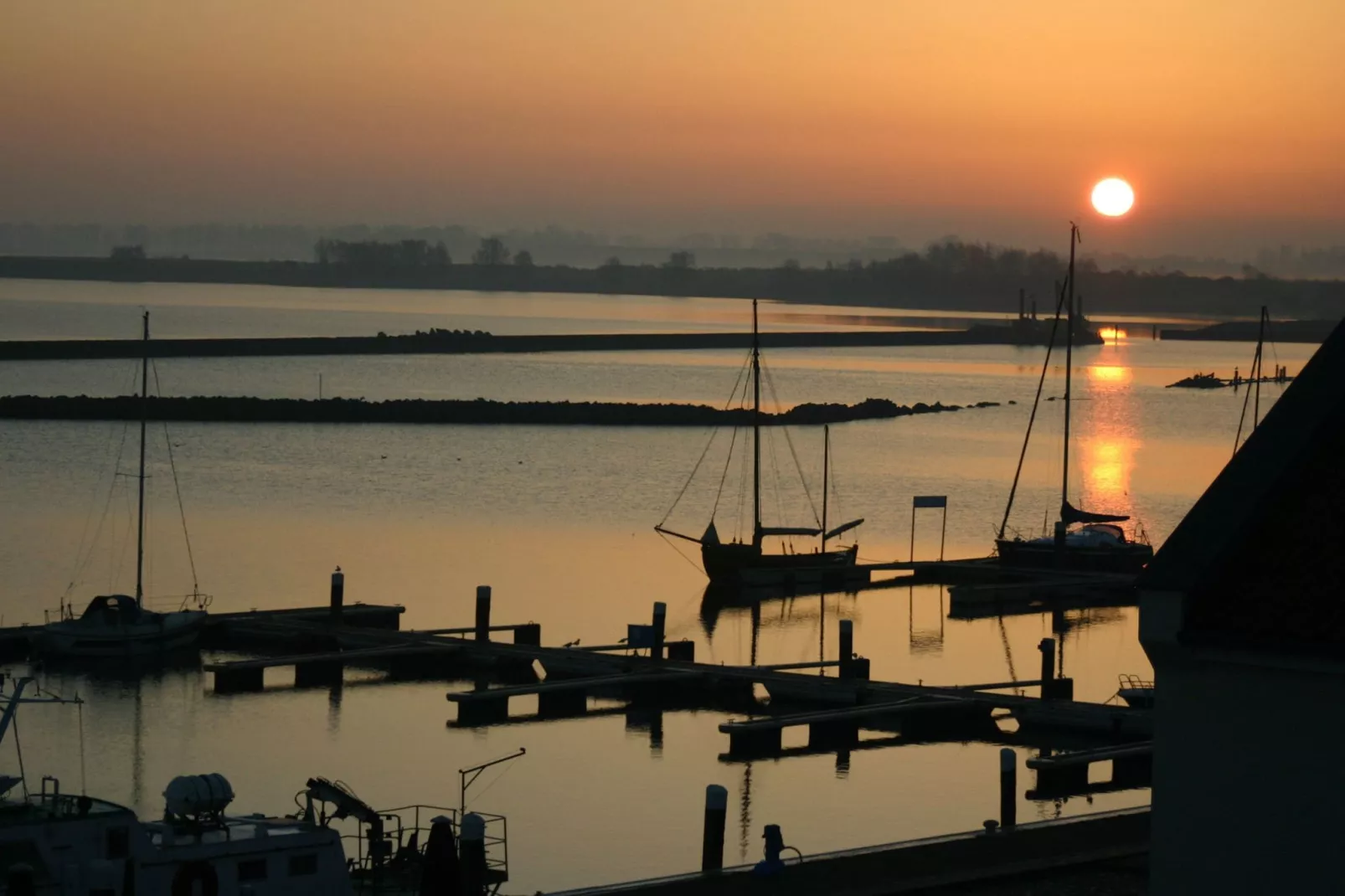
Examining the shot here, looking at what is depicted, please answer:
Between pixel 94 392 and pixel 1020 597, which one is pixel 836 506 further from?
pixel 94 392

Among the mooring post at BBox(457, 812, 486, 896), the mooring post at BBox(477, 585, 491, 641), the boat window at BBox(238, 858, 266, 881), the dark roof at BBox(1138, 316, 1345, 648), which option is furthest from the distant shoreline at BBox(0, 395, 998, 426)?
the dark roof at BBox(1138, 316, 1345, 648)

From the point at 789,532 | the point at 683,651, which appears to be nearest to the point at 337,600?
the point at 683,651

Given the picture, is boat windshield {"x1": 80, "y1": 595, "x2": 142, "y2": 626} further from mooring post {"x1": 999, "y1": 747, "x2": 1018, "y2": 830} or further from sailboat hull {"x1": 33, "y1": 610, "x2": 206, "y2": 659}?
mooring post {"x1": 999, "y1": 747, "x2": 1018, "y2": 830}

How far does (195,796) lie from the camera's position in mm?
13758

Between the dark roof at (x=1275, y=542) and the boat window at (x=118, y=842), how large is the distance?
852cm

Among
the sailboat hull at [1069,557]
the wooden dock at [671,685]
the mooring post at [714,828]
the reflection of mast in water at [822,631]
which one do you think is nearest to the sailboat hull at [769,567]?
the reflection of mast in water at [822,631]

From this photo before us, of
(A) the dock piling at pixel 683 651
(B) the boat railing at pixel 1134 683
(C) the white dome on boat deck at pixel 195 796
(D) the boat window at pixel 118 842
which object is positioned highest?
(C) the white dome on boat deck at pixel 195 796

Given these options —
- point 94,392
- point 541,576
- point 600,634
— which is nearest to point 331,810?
point 600,634

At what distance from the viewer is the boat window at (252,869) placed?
45.0ft

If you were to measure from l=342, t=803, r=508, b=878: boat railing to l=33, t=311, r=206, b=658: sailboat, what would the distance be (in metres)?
9.39

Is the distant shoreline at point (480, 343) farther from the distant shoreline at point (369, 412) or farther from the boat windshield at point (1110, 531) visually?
the boat windshield at point (1110, 531)

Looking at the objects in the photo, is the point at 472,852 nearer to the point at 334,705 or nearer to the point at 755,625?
the point at 334,705

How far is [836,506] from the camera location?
5612 cm

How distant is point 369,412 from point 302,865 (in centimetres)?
6484
